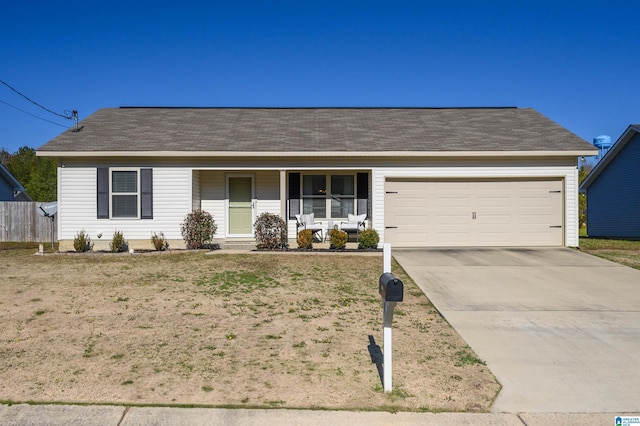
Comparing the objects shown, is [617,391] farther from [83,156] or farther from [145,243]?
[83,156]

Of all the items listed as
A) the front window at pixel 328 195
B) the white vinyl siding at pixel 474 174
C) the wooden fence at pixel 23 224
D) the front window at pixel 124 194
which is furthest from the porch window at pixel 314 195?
the wooden fence at pixel 23 224

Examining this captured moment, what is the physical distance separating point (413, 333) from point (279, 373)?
1912mm

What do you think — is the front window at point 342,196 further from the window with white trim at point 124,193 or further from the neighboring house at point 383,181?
the window with white trim at point 124,193

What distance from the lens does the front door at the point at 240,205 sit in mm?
14656

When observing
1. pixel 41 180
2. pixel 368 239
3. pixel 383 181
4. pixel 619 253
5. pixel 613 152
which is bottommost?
pixel 619 253

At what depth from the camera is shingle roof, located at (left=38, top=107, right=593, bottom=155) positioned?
44.4ft

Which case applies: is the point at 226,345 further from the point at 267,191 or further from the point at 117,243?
the point at 267,191

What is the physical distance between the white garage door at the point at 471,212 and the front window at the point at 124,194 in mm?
7134

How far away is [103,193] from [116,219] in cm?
81

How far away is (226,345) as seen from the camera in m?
5.20

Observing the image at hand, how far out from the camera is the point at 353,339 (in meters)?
5.46

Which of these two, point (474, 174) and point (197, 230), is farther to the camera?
point (474, 174)

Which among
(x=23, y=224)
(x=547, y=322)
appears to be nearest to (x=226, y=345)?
(x=547, y=322)

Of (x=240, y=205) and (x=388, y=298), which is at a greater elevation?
(x=240, y=205)
